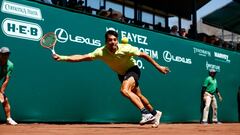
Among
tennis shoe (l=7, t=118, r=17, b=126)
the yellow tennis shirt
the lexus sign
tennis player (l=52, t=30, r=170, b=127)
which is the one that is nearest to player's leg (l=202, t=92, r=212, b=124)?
the lexus sign

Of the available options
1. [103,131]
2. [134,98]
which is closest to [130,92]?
[134,98]

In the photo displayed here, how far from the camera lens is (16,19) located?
9086 mm

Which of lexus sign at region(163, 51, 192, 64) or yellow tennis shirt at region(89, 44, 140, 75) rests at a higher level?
lexus sign at region(163, 51, 192, 64)

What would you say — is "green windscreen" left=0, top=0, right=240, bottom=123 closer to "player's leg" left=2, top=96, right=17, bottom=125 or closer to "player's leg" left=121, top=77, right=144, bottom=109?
"player's leg" left=2, top=96, right=17, bottom=125

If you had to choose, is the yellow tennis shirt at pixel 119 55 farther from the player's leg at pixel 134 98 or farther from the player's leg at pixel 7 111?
the player's leg at pixel 7 111

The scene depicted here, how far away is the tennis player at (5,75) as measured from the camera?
8500mm

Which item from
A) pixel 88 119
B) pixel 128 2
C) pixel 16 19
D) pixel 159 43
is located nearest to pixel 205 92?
pixel 159 43

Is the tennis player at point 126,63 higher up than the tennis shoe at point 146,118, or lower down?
higher up

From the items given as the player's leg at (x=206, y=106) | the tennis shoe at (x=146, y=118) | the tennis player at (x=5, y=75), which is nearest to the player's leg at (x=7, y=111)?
the tennis player at (x=5, y=75)

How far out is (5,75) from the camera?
28.5ft

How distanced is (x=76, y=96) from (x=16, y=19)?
7.36 ft

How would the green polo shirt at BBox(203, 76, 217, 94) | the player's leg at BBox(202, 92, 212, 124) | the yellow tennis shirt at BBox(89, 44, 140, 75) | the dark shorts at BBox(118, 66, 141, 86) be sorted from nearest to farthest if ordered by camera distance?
the yellow tennis shirt at BBox(89, 44, 140, 75), the dark shorts at BBox(118, 66, 141, 86), the player's leg at BBox(202, 92, 212, 124), the green polo shirt at BBox(203, 76, 217, 94)

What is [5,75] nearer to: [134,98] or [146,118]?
[134,98]

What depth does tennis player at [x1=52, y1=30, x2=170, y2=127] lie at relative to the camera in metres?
7.54
